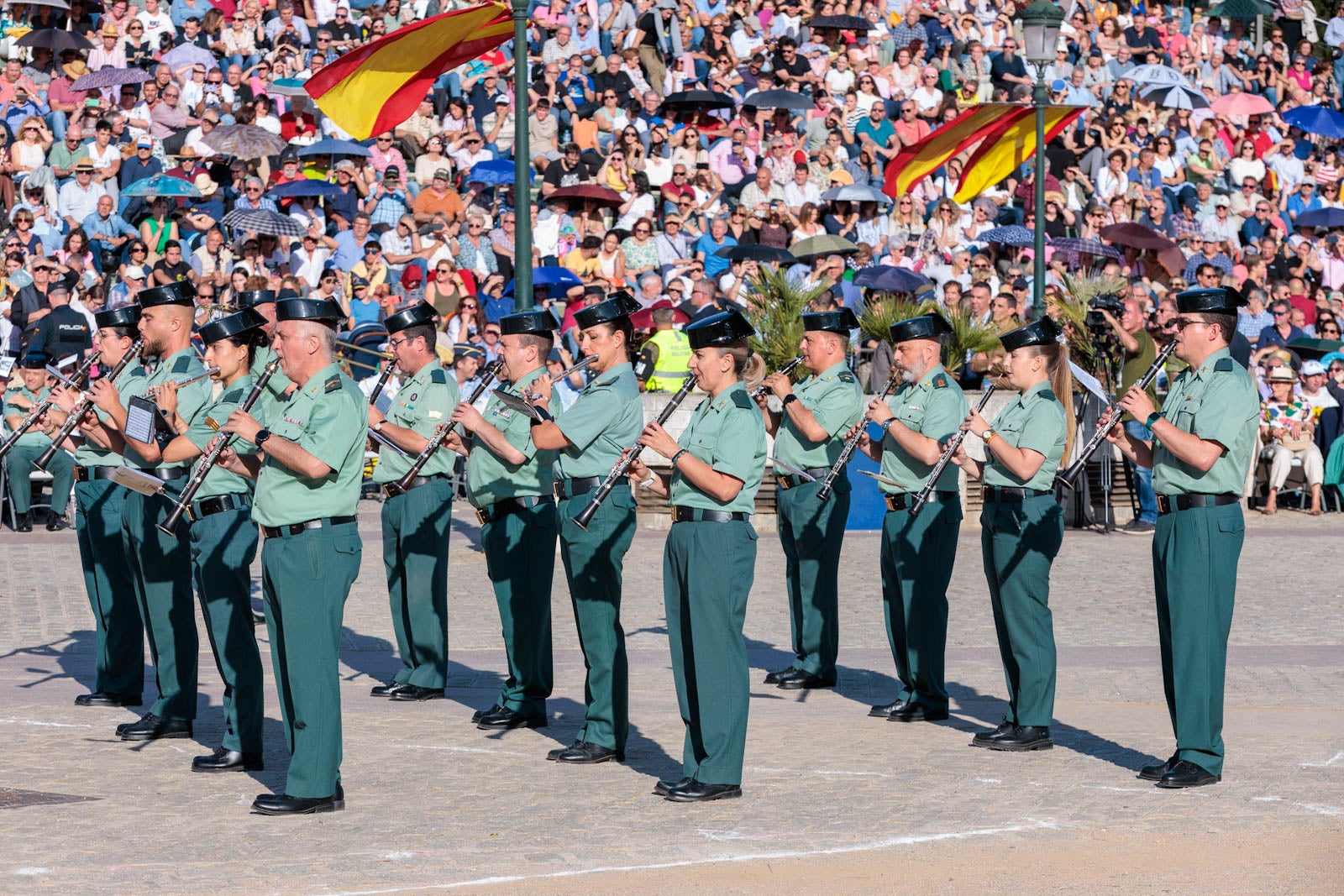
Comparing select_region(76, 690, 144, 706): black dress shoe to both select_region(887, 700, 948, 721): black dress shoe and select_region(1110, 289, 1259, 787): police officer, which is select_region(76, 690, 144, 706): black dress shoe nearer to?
select_region(887, 700, 948, 721): black dress shoe

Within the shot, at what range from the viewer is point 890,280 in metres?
21.0

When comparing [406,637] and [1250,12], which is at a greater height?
[1250,12]

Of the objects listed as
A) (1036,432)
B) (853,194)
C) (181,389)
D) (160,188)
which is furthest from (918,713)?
(853,194)

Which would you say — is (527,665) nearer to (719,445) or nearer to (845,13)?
(719,445)

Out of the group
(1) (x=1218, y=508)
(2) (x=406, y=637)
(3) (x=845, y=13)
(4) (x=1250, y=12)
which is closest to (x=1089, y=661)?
(1) (x=1218, y=508)

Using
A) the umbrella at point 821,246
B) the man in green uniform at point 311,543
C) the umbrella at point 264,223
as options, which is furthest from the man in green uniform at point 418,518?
the umbrella at point 821,246

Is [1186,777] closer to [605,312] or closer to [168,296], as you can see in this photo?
[605,312]

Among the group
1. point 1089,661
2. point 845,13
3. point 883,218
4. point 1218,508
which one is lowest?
point 1089,661

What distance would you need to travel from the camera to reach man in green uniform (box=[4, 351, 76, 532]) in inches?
664

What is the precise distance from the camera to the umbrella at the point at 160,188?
20.6 meters

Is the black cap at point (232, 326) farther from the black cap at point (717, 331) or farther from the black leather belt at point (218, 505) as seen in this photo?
the black cap at point (717, 331)

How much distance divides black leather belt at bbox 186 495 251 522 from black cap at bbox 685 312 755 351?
230cm

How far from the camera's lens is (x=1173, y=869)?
6.97 meters

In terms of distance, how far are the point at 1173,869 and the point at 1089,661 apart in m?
4.55
